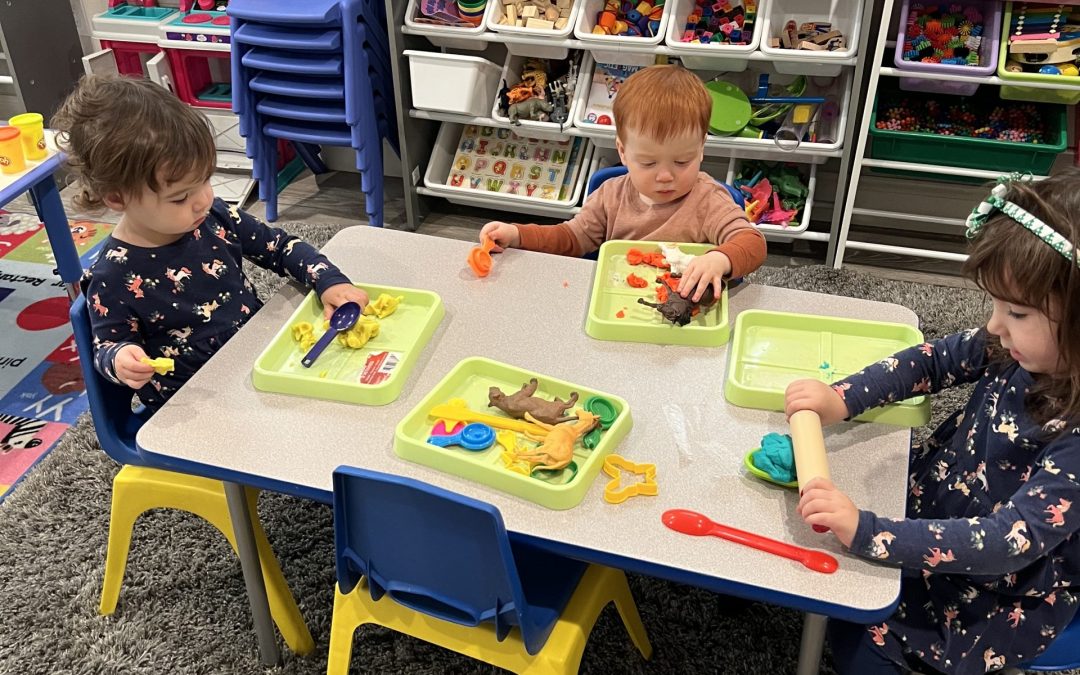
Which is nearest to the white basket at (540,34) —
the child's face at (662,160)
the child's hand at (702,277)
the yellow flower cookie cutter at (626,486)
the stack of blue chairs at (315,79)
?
the stack of blue chairs at (315,79)

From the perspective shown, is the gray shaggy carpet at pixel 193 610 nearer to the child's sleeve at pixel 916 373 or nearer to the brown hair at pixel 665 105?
the child's sleeve at pixel 916 373

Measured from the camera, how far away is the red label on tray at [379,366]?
1280 mm

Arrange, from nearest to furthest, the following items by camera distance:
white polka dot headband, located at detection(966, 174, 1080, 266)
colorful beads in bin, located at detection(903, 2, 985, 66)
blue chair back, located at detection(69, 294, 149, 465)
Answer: white polka dot headband, located at detection(966, 174, 1080, 266) < blue chair back, located at detection(69, 294, 149, 465) < colorful beads in bin, located at detection(903, 2, 985, 66)

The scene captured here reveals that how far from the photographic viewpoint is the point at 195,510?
153 centimetres

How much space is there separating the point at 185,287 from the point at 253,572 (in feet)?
1.55

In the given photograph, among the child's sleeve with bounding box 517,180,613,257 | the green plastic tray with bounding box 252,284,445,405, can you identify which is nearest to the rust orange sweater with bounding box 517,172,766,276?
the child's sleeve with bounding box 517,180,613,257

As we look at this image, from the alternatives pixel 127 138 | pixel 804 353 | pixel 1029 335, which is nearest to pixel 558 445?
pixel 804 353

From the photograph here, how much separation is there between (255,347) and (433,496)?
489 millimetres

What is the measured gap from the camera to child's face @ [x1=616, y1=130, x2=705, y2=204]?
5.04 ft

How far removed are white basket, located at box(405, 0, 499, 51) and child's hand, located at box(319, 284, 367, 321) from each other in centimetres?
149

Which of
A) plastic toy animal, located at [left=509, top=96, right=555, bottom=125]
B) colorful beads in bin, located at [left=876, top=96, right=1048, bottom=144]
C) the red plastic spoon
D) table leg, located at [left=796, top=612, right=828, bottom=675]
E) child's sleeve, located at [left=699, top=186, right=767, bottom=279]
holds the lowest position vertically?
table leg, located at [left=796, top=612, right=828, bottom=675]

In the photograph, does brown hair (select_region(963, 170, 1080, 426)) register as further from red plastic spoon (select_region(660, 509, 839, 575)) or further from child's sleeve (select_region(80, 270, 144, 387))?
child's sleeve (select_region(80, 270, 144, 387))

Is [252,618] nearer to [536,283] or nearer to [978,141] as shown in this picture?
[536,283]

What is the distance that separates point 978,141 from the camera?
2.47m
